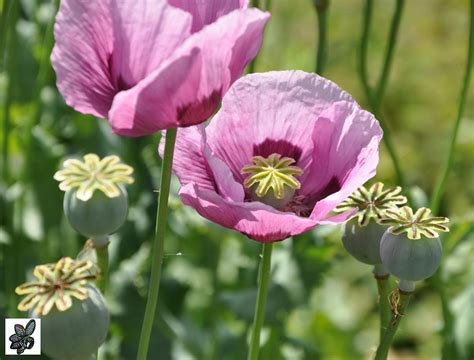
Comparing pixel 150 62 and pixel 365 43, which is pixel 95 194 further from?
pixel 365 43

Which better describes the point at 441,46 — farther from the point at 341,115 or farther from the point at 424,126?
the point at 341,115

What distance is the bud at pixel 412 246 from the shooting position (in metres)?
0.54

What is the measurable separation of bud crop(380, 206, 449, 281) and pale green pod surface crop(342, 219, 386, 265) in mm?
35

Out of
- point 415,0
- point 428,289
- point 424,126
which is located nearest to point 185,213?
point 428,289

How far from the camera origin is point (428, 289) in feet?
5.62

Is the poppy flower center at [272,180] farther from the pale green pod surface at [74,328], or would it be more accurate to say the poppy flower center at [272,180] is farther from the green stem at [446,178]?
the green stem at [446,178]

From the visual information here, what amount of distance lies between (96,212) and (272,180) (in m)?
0.10

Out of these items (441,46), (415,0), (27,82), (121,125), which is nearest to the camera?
(121,125)

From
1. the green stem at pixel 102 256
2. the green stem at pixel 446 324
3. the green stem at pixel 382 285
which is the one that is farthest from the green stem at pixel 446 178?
the green stem at pixel 102 256

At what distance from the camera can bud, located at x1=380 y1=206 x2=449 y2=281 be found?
0.54 m

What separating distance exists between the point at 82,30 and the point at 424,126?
1613 mm

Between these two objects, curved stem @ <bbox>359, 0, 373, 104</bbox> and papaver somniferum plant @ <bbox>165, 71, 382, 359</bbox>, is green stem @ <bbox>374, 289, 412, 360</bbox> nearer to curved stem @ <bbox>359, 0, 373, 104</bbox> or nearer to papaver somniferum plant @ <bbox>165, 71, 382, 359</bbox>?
papaver somniferum plant @ <bbox>165, 71, 382, 359</bbox>

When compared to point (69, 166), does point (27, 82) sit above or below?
below

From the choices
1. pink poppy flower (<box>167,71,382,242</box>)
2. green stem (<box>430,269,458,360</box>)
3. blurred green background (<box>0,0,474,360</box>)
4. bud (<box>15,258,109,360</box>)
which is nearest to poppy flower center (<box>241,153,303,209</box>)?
pink poppy flower (<box>167,71,382,242</box>)
